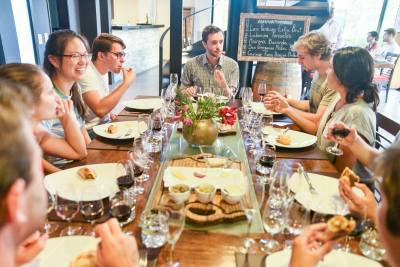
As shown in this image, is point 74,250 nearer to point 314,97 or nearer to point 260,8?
point 314,97

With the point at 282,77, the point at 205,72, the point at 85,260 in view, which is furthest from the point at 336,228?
the point at 282,77

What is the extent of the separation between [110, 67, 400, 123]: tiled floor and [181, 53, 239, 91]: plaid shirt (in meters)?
2.10

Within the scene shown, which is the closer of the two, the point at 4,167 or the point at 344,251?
the point at 4,167

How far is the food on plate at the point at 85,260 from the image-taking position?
30.3 inches

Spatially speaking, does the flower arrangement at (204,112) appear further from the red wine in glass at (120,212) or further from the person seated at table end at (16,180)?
the person seated at table end at (16,180)

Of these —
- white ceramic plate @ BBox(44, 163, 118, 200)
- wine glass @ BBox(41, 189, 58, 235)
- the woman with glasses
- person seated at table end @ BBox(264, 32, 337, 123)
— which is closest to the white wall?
the woman with glasses

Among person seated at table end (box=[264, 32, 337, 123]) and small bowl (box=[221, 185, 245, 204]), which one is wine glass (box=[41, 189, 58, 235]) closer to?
small bowl (box=[221, 185, 245, 204])

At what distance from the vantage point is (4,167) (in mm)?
506

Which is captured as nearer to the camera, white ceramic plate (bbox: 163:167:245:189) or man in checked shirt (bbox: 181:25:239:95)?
white ceramic plate (bbox: 163:167:245:189)

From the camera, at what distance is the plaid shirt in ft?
11.2

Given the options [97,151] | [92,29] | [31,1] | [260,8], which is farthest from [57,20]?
[97,151]

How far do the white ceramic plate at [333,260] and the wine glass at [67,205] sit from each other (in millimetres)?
651

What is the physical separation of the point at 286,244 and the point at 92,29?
591 cm

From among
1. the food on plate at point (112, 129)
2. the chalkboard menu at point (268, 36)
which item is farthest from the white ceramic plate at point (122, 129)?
the chalkboard menu at point (268, 36)
